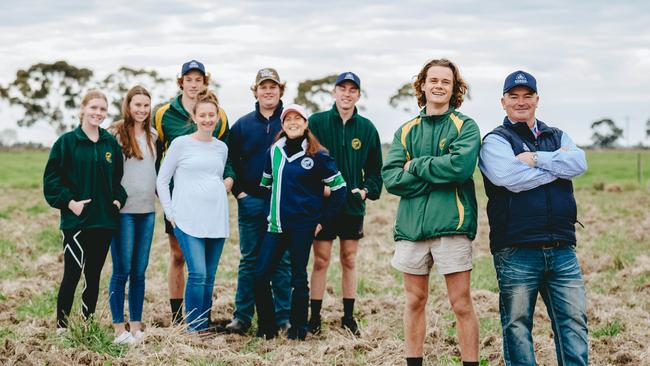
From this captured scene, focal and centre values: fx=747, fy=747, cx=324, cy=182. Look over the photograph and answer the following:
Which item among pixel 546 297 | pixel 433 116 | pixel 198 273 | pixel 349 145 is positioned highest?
pixel 433 116

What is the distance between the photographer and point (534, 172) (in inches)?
187

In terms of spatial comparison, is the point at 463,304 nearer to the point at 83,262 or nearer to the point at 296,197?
the point at 296,197

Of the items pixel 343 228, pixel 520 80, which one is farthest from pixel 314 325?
pixel 520 80

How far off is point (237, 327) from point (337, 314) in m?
1.22

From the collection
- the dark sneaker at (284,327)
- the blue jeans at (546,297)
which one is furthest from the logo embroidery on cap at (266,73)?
the blue jeans at (546,297)

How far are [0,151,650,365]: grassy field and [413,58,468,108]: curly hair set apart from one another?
204cm

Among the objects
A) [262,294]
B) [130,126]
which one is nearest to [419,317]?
[262,294]

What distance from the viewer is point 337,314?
7910 millimetres

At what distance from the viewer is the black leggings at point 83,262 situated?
621 centimetres

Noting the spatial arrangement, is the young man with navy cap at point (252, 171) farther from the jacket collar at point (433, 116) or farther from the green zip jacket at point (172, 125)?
the jacket collar at point (433, 116)

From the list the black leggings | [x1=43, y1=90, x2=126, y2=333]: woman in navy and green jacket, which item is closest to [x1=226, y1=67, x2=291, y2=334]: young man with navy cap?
[x1=43, y1=90, x2=126, y2=333]: woman in navy and green jacket

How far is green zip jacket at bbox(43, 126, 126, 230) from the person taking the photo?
6.14 metres

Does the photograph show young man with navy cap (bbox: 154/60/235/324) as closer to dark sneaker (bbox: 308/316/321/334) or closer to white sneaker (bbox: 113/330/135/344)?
white sneaker (bbox: 113/330/135/344)

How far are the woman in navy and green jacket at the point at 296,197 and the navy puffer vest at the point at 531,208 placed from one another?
194 centimetres
